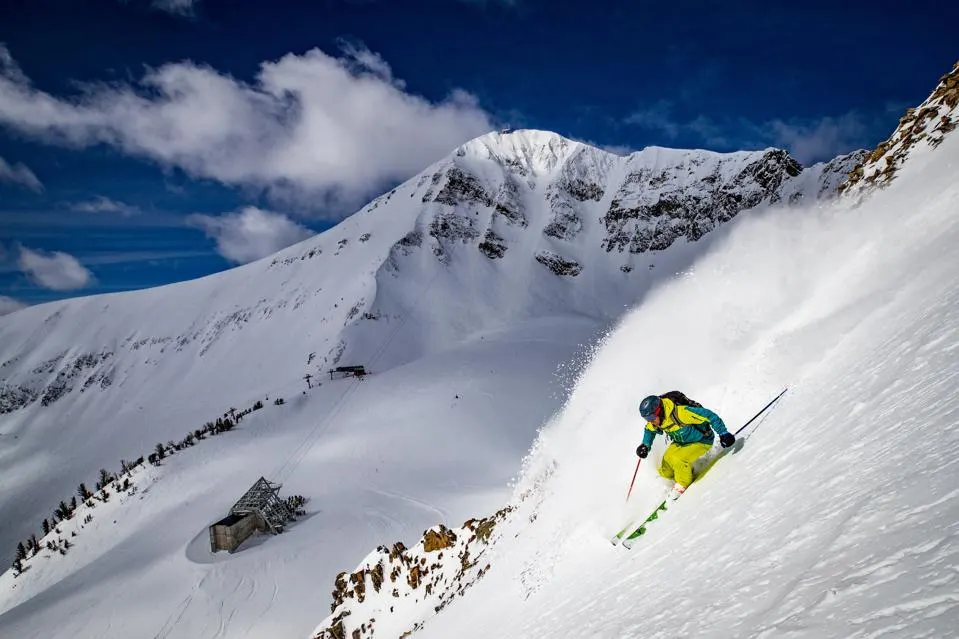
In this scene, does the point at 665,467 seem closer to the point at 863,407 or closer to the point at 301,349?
the point at 863,407

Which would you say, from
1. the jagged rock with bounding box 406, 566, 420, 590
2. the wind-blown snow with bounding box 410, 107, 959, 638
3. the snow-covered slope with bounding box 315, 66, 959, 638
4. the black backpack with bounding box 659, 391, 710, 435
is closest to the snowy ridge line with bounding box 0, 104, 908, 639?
the jagged rock with bounding box 406, 566, 420, 590

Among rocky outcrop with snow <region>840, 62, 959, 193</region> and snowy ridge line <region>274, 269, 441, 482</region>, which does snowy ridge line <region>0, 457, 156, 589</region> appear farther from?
rocky outcrop with snow <region>840, 62, 959, 193</region>

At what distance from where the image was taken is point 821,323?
29.2 ft

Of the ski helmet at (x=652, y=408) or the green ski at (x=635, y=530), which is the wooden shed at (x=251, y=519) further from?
the ski helmet at (x=652, y=408)

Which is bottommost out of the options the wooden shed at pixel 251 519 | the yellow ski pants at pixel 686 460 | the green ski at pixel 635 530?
the green ski at pixel 635 530

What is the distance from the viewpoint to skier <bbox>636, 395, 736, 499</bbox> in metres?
7.03

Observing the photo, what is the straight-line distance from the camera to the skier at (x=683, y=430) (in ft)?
23.1

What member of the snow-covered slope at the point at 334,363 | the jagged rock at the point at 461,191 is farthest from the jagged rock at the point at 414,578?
the jagged rock at the point at 461,191

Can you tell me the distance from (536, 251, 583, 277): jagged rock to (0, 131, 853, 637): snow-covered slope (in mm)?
573

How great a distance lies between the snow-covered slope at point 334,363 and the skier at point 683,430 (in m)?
16.6

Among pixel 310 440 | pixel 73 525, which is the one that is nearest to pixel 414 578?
pixel 310 440

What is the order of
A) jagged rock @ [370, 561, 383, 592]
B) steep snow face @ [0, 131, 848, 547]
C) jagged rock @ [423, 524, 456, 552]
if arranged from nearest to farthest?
jagged rock @ [423, 524, 456, 552]
jagged rock @ [370, 561, 383, 592]
steep snow face @ [0, 131, 848, 547]

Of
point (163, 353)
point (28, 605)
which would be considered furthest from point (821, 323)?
point (163, 353)

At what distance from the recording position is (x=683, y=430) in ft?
23.4
